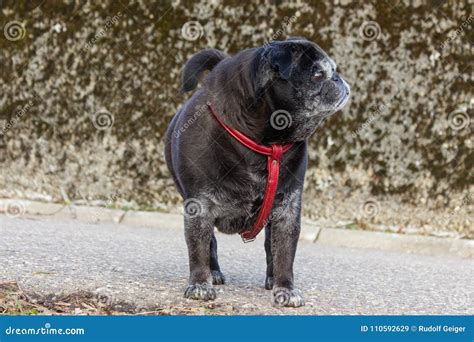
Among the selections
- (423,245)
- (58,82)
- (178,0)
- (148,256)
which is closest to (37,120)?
(58,82)

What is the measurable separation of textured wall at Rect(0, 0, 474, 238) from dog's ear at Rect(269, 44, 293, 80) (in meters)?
4.41

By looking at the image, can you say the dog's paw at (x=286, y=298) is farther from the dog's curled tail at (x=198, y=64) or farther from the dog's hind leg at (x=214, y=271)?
the dog's curled tail at (x=198, y=64)

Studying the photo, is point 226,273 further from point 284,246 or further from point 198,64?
point 198,64

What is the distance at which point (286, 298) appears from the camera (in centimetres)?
412

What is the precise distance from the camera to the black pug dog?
13.0ft

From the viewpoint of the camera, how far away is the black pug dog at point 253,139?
3.97 meters

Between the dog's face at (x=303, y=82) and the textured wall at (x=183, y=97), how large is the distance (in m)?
4.32

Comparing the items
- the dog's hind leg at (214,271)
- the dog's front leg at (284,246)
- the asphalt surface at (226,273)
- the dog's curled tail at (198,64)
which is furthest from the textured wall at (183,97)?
the dog's front leg at (284,246)

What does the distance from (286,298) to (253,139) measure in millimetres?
870

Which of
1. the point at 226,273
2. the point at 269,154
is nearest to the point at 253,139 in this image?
the point at 269,154

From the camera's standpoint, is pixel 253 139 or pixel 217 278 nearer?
pixel 253 139

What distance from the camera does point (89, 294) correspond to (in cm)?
419

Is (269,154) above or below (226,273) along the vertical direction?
above

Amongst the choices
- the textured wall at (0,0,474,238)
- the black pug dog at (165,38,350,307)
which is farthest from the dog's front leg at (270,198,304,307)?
A: the textured wall at (0,0,474,238)
